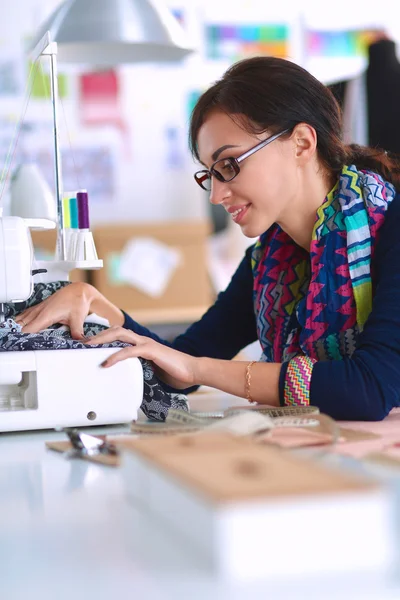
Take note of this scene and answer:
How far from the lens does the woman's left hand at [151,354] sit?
134 cm

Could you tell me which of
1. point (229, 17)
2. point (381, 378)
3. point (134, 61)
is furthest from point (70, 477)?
point (229, 17)

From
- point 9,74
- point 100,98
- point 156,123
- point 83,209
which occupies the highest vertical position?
point 9,74

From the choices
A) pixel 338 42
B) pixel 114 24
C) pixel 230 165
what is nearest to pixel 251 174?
pixel 230 165

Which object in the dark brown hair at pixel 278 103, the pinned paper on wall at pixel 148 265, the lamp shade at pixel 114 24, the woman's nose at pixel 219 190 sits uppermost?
the lamp shade at pixel 114 24

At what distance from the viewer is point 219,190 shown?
157 cm

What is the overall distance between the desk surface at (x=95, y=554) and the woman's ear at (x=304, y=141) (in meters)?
0.80

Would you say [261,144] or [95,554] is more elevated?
[261,144]

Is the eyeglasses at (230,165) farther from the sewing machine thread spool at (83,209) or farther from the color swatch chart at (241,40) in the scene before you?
the color swatch chart at (241,40)

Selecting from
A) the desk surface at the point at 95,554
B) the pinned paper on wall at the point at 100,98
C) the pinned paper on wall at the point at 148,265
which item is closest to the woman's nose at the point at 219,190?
the desk surface at the point at 95,554

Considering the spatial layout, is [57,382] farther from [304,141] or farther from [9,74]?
[9,74]

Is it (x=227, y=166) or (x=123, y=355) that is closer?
(x=123, y=355)

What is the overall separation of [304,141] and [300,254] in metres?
0.24

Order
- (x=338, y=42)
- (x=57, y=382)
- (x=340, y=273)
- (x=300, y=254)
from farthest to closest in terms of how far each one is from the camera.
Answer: (x=338, y=42) < (x=300, y=254) < (x=340, y=273) < (x=57, y=382)

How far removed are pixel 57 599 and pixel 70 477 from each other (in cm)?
36
